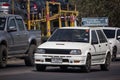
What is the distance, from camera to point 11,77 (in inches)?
647

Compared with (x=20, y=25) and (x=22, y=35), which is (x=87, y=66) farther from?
(x=20, y=25)

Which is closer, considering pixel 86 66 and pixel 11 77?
pixel 11 77

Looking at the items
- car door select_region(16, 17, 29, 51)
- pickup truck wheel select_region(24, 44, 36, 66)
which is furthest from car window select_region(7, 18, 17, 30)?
pickup truck wheel select_region(24, 44, 36, 66)

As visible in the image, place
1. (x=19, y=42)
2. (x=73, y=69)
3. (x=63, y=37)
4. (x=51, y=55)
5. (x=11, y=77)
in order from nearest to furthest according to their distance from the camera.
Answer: (x=11, y=77) → (x=51, y=55) → (x=63, y=37) → (x=73, y=69) → (x=19, y=42)

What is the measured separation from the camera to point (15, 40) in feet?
70.9

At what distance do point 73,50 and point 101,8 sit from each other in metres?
24.6

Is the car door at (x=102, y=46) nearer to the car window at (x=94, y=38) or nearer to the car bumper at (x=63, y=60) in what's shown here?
the car window at (x=94, y=38)

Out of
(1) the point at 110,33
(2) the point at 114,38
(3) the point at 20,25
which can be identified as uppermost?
(3) the point at 20,25

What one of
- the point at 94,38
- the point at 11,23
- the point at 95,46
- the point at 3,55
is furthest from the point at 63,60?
the point at 11,23

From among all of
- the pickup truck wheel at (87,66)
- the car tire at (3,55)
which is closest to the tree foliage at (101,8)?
the car tire at (3,55)

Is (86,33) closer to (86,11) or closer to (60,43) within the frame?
(60,43)

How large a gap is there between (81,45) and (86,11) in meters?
25.4

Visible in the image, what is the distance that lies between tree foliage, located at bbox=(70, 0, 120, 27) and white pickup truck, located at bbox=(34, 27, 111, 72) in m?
22.1

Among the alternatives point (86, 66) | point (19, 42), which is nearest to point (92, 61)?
point (86, 66)
